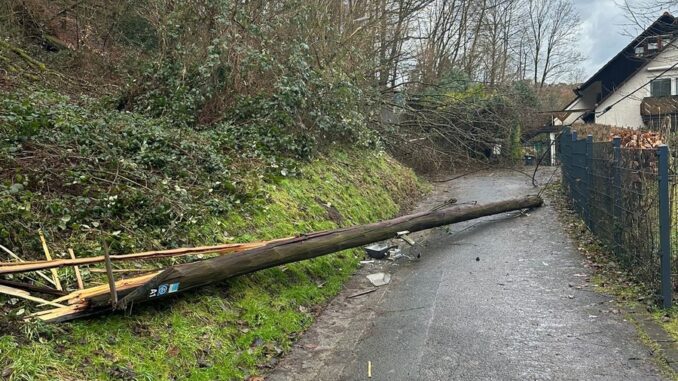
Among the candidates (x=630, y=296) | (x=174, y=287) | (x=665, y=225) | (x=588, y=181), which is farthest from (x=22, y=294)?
(x=588, y=181)

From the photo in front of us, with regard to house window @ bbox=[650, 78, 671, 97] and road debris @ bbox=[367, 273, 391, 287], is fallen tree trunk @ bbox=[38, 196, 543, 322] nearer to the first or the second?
road debris @ bbox=[367, 273, 391, 287]

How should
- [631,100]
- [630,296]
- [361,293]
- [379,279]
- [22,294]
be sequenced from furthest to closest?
[631,100]
[379,279]
[361,293]
[630,296]
[22,294]

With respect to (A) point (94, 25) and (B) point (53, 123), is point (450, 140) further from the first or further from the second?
(B) point (53, 123)

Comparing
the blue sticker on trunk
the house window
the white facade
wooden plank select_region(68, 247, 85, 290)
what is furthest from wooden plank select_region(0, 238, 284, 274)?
the house window

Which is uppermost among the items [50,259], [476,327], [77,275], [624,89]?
[624,89]

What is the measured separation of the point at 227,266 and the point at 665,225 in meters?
4.39

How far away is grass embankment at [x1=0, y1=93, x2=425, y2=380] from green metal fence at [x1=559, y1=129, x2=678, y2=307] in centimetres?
365

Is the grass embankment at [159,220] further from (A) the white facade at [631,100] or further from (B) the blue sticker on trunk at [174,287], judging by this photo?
(A) the white facade at [631,100]

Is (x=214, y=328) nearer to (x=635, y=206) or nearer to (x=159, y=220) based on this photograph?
(x=159, y=220)

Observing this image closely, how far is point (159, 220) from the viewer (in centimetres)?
573

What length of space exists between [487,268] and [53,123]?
21.1 feet

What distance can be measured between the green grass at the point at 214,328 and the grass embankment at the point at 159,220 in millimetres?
12

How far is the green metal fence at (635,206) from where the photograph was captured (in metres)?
5.05

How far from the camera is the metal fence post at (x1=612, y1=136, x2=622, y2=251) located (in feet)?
21.7
